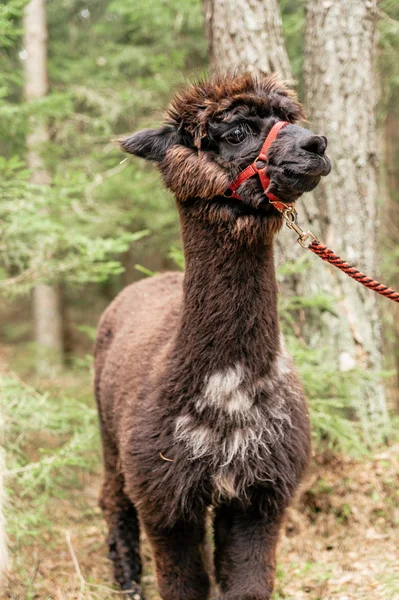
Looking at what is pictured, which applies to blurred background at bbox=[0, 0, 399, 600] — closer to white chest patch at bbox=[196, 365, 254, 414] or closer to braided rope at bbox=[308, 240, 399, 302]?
braided rope at bbox=[308, 240, 399, 302]

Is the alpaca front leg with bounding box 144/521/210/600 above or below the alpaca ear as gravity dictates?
below

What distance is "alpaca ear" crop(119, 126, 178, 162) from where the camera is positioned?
3207 mm

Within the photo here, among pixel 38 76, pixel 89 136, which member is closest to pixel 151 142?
pixel 89 136

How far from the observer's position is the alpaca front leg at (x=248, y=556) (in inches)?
125

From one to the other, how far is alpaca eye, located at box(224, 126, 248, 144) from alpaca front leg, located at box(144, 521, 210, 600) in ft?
6.41

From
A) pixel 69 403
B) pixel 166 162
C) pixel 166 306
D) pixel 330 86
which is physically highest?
pixel 330 86

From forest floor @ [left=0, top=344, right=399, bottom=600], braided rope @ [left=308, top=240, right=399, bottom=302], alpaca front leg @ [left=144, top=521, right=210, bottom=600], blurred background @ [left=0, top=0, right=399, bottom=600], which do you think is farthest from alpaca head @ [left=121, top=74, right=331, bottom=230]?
forest floor @ [left=0, top=344, right=399, bottom=600]

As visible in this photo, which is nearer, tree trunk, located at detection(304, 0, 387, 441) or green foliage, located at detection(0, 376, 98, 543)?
green foliage, located at detection(0, 376, 98, 543)

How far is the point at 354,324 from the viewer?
528 cm

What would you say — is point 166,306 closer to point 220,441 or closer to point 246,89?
point 220,441

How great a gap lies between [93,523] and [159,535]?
2497mm

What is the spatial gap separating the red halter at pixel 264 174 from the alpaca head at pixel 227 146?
0.02 m

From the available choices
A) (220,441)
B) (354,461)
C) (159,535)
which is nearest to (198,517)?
Result: (159,535)

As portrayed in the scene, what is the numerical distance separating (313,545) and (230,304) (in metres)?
2.42
